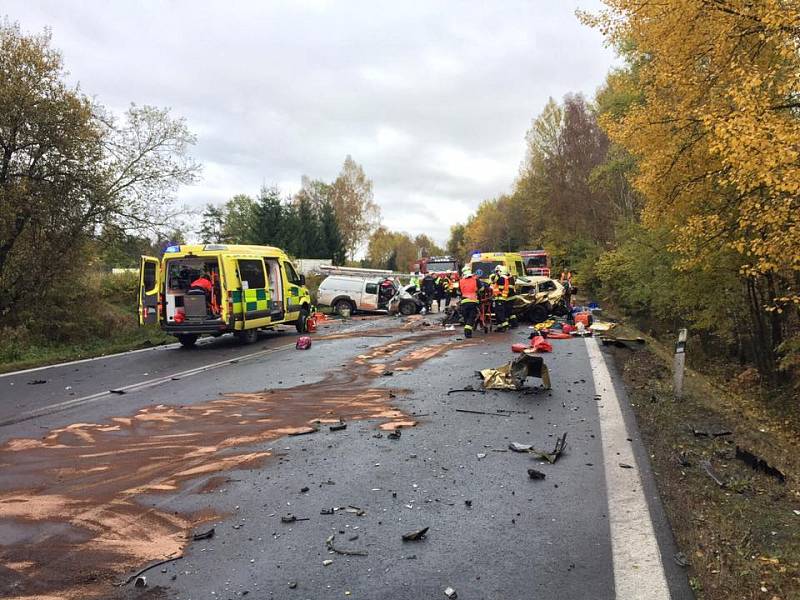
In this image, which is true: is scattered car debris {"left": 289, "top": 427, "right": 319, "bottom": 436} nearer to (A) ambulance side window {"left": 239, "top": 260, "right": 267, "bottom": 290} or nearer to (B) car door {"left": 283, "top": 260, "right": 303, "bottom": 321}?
(A) ambulance side window {"left": 239, "top": 260, "right": 267, "bottom": 290}

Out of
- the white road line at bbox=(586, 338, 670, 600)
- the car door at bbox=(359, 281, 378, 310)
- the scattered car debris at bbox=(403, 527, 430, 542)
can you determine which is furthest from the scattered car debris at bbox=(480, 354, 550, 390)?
the car door at bbox=(359, 281, 378, 310)

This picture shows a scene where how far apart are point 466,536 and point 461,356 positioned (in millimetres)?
7209

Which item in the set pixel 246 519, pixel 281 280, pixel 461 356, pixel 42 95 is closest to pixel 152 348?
pixel 281 280

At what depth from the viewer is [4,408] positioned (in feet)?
22.9

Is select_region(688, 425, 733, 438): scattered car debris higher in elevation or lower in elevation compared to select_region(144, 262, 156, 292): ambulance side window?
lower

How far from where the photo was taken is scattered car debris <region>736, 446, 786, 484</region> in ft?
14.5

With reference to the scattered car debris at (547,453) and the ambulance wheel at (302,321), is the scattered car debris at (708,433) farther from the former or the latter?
the ambulance wheel at (302,321)

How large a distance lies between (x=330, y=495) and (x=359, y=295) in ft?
62.6

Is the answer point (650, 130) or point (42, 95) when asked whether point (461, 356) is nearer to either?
point (650, 130)

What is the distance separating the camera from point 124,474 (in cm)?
445

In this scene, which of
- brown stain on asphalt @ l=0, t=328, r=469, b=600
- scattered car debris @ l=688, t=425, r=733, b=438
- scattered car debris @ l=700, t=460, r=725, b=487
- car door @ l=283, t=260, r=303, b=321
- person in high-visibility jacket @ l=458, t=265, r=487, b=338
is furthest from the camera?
car door @ l=283, t=260, r=303, b=321

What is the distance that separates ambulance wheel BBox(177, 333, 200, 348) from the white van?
30.2 feet

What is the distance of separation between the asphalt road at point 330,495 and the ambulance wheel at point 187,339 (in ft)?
18.5

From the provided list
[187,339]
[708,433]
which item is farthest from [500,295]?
[708,433]
